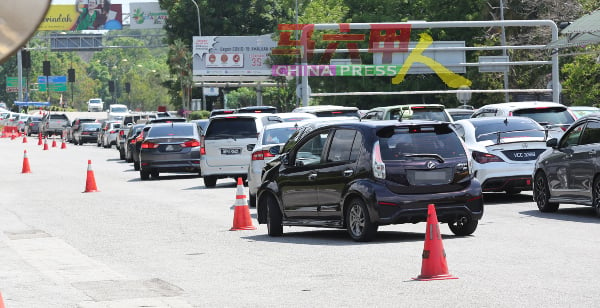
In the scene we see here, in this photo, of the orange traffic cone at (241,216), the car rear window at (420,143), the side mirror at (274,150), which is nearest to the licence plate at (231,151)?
the side mirror at (274,150)

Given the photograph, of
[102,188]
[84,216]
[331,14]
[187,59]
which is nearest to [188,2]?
[187,59]

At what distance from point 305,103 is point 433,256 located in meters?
30.3

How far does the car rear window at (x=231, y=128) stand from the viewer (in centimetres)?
2867

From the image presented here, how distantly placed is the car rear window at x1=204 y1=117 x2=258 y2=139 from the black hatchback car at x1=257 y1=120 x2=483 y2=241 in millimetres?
12941

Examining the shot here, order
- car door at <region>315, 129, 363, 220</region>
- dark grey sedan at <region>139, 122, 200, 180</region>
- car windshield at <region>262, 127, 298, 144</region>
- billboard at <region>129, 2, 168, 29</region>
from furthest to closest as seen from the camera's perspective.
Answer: billboard at <region>129, 2, 168, 29</region>, dark grey sedan at <region>139, 122, 200, 180</region>, car windshield at <region>262, 127, 298, 144</region>, car door at <region>315, 129, 363, 220</region>

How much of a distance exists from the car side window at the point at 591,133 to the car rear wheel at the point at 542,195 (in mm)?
1082

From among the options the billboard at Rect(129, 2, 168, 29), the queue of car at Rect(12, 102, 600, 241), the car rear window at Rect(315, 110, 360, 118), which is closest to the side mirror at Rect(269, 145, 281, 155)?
the queue of car at Rect(12, 102, 600, 241)

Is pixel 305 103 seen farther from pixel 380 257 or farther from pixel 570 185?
pixel 380 257

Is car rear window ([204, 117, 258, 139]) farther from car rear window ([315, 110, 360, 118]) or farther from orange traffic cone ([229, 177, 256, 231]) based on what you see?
orange traffic cone ([229, 177, 256, 231])

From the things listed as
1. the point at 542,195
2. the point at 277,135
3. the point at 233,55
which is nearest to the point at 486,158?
the point at 542,195

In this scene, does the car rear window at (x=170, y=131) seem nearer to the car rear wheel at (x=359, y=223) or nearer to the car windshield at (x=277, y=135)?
the car windshield at (x=277, y=135)

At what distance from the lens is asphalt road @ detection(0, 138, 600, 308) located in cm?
992

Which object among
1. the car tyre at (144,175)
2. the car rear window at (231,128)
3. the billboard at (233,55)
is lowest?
the car tyre at (144,175)

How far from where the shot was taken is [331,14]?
91250 mm
